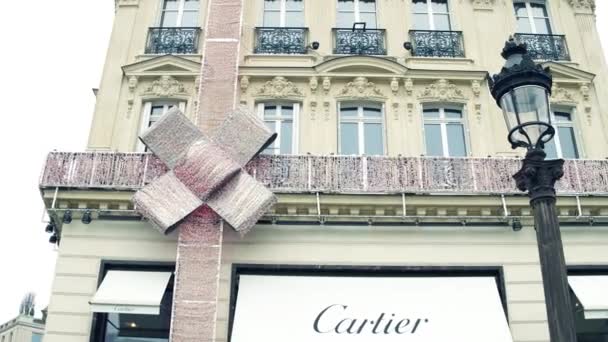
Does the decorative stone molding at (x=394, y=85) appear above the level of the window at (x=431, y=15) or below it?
below

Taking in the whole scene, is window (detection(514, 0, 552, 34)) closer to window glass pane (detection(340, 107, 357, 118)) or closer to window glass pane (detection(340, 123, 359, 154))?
window glass pane (detection(340, 107, 357, 118))

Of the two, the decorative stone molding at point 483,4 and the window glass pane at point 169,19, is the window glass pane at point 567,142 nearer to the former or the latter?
the decorative stone molding at point 483,4

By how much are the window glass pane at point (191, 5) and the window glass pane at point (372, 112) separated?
4.72 meters

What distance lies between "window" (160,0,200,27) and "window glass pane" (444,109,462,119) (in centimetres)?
600

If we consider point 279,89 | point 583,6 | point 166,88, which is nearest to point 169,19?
point 166,88

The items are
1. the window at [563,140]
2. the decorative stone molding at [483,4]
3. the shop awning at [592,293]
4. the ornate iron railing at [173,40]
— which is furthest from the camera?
the decorative stone molding at [483,4]

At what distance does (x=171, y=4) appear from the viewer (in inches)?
560

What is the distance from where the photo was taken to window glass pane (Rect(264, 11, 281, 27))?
1389cm

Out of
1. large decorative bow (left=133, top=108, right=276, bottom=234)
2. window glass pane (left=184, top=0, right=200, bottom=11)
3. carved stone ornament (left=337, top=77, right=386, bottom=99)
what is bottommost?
large decorative bow (left=133, top=108, right=276, bottom=234)

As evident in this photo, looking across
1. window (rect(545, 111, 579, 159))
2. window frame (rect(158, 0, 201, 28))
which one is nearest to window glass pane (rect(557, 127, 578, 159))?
window (rect(545, 111, 579, 159))

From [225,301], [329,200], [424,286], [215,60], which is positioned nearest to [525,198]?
[424,286]

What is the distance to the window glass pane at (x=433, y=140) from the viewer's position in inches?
491

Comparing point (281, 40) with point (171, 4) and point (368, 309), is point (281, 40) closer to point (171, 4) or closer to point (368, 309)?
point (171, 4)

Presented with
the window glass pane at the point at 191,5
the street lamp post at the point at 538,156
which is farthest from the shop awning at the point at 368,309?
the window glass pane at the point at 191,5
